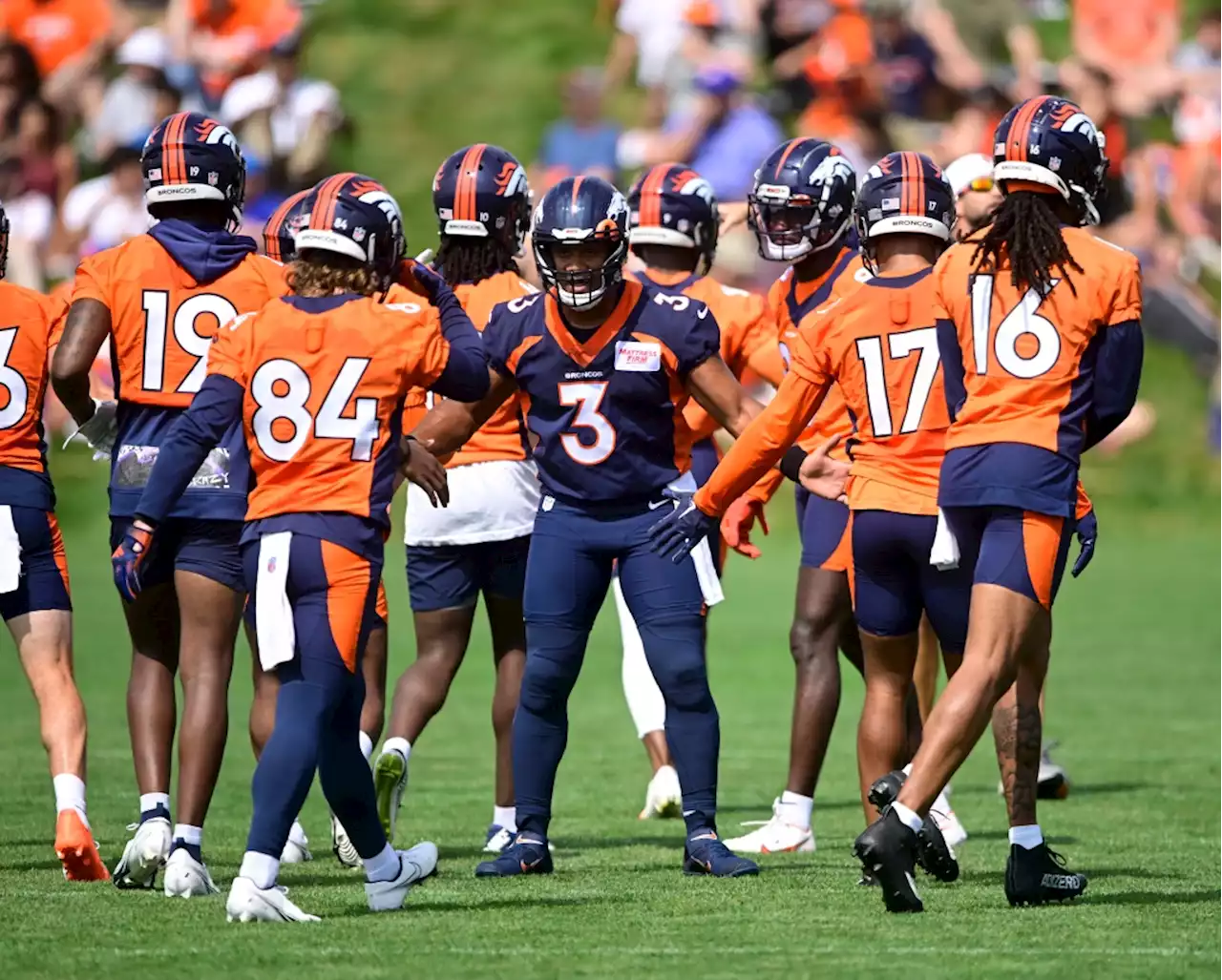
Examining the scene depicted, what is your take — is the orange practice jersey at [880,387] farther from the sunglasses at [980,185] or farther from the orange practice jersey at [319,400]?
the sunglasses at [980,185]

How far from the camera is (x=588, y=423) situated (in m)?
7.77

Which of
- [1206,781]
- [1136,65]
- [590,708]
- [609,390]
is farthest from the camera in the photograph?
[1136,65]

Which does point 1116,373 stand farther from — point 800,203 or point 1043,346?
point 800,203

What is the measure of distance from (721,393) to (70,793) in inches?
104

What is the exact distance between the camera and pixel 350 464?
6668mm

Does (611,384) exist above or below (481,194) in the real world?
below

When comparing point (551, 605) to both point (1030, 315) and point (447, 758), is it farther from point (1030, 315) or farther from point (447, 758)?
point (447, 758)

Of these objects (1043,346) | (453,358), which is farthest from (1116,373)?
(453,358)

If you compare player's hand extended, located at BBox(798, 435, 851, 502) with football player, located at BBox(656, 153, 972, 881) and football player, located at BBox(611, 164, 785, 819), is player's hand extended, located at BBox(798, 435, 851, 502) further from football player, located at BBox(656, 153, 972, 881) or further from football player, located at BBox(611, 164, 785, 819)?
football player, located at BBox(611, 164, 785, 819)

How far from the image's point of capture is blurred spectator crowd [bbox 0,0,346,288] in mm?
20625

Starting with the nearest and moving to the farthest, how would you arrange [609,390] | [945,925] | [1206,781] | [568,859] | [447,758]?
[945,925], [609,390], [568,859], [1206,781], [447,758]

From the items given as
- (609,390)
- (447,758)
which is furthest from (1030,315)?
(447,758)

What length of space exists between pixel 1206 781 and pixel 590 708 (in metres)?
4.21

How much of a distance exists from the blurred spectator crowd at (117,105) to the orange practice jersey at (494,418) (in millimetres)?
11192
